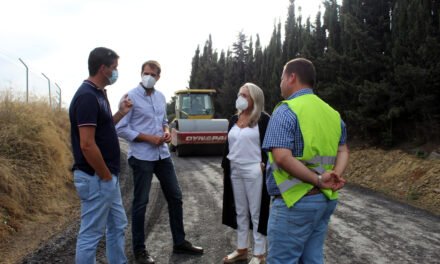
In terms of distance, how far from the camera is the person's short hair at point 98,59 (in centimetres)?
326

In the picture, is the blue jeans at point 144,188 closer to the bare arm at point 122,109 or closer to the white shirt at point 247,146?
the bare arm at point 122,109

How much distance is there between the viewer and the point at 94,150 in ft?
10.1

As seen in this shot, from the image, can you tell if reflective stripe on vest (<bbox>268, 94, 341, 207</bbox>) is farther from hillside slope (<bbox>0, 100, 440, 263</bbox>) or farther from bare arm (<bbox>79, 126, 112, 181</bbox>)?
hillside slope (<bbox>0, 100, 440, 263</bbox>)

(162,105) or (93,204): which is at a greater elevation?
(162,105)

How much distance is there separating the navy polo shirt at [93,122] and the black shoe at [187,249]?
1.56m

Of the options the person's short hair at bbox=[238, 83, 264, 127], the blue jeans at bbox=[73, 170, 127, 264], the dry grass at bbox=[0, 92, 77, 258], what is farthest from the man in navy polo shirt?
the dry grass at bbox=[0, 92, 77, 258]

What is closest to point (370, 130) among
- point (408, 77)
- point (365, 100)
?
point (365, 100)

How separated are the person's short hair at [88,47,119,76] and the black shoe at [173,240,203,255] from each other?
2.23 meters

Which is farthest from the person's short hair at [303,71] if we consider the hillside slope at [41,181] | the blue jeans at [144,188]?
the hillside slope at [41,181]

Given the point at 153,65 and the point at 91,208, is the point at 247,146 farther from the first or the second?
the point at 91,208

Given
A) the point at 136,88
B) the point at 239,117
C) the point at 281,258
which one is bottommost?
the point at 281,258

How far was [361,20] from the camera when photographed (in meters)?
13.9

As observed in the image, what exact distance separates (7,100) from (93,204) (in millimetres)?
6800

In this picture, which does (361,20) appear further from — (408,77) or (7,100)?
(7,100)
